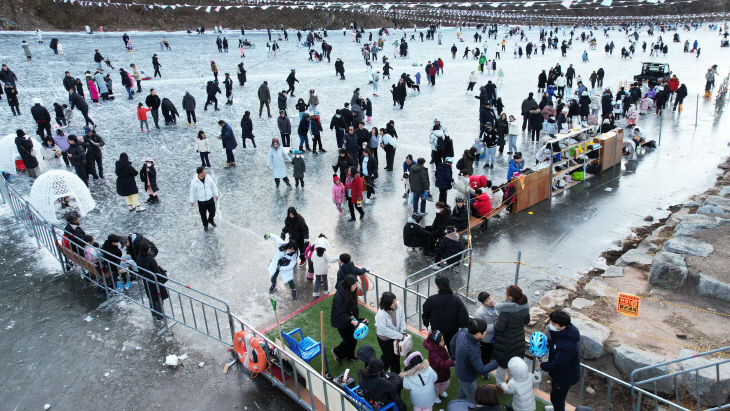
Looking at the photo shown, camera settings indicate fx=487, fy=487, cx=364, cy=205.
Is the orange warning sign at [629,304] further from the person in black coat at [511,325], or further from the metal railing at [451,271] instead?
the metal railing at [451,271]

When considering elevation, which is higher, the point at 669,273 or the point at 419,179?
the point at 419,179

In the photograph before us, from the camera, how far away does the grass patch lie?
6.68 m

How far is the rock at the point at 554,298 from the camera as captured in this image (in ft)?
29.9

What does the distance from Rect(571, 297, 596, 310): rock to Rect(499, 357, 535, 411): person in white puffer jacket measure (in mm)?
3897

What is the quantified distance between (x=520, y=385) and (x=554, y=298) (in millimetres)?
4339

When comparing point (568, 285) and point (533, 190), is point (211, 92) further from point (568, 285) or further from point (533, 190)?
point (568, 285)

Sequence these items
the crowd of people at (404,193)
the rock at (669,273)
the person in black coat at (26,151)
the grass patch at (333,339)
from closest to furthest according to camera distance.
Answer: the crowd of people at (404,193) → the grass patch at (333,339) → the rock at (669,273) → the person in black coat at (26,151)

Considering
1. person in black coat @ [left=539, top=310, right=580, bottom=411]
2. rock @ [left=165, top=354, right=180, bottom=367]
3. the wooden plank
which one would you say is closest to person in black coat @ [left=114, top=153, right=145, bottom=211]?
rock @ [left=165, top=354, right=180, bottom=367]

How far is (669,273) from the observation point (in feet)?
30.5

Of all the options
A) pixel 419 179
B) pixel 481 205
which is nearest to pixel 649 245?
pixel 481 205

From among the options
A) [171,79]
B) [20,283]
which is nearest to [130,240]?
[20,283]

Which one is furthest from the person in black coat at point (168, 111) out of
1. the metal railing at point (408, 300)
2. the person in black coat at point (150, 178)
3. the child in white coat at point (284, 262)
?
the metal railing at point (408, 300)

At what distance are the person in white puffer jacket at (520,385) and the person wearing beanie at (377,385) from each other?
1281 millimetres

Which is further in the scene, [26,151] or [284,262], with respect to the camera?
[26,151]
